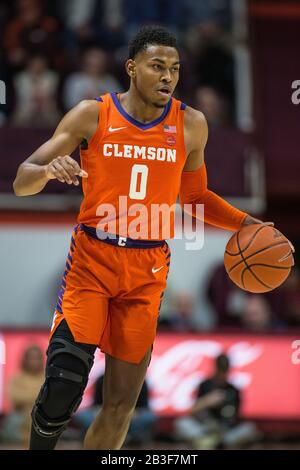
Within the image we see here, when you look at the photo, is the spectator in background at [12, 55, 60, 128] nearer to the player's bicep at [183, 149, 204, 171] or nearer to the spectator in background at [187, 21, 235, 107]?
the spectator in background at [187, 21, 235, 107]

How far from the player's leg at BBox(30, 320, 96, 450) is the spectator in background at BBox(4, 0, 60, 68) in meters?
8.03

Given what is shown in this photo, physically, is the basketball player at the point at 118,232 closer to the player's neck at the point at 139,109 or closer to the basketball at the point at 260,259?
the player's neck at the point at 139,109

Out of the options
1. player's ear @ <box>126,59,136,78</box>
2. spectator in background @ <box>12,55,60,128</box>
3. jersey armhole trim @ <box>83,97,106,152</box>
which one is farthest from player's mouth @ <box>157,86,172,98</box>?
spectator in background @ <box>12,55,60,128</box>

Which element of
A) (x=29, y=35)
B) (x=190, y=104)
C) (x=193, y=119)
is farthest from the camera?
(x=29, y=35)

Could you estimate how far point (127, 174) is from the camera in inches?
218

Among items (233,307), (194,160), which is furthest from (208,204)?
(233,307)

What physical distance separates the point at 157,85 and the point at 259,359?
570cm

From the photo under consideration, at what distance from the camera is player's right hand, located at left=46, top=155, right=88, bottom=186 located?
493cm

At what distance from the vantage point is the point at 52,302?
485 inches

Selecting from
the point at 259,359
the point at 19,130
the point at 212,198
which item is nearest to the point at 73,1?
the point at 19,130

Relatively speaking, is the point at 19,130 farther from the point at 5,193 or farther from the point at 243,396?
the point at 243,396

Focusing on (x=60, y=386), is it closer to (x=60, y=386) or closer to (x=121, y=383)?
(x=60, y=386)

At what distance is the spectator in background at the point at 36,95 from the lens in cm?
1220

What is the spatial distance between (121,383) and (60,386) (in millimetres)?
440
